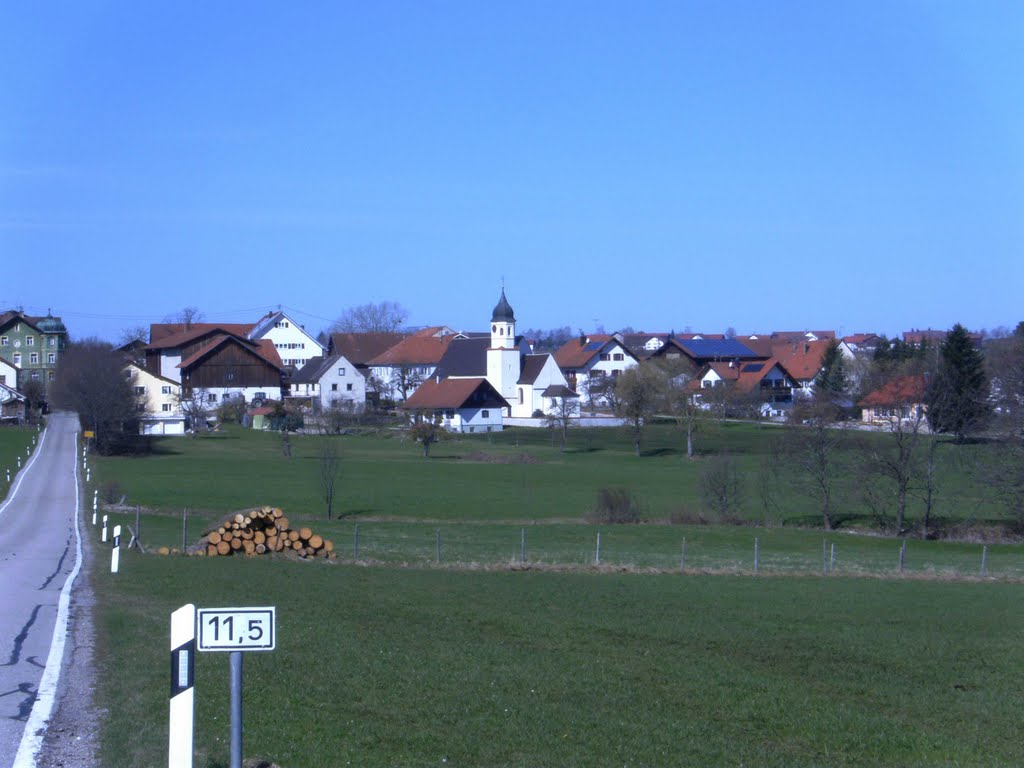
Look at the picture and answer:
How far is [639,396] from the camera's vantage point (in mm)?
97312

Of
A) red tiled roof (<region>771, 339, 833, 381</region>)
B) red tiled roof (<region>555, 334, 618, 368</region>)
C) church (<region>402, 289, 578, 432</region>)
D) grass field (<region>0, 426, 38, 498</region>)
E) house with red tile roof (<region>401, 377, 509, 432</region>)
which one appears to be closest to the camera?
grass field (<region>0, 426, 38, 498</region>)

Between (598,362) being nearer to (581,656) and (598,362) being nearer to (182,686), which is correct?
(581,656)

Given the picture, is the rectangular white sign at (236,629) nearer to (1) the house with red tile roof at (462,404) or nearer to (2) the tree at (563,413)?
(2) the tree at (563,413)

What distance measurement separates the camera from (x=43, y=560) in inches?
989

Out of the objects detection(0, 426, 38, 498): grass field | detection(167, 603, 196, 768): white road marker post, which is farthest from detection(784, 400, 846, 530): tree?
detection(167, 603, 196, 768): white road marker post

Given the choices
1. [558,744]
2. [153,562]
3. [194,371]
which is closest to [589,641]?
[558,744]

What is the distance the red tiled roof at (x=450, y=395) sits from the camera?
112 metres

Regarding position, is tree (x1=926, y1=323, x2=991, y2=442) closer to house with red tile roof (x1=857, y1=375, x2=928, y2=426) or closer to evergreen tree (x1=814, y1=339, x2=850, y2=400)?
house with red tile roof (x1=857, y1=375, x2=928, y2=426)

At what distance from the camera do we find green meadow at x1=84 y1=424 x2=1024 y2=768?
9164 mm

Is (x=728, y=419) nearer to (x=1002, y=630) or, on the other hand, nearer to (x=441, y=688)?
(x=1002, y=630)

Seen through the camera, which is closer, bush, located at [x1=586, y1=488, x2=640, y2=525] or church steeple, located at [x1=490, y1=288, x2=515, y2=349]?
bush, located at [x1=586, y1=488, x2=640, y2=525]

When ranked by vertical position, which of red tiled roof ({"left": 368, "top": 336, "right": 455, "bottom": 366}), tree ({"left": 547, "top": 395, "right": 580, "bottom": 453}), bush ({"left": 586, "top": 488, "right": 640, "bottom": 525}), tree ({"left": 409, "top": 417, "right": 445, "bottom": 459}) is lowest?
bush ({"left": 586, "top": 488, "right": 640, "bottom": 525})

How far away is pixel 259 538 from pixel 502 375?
96.2m

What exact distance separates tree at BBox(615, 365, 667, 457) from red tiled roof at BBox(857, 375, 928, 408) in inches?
1486
